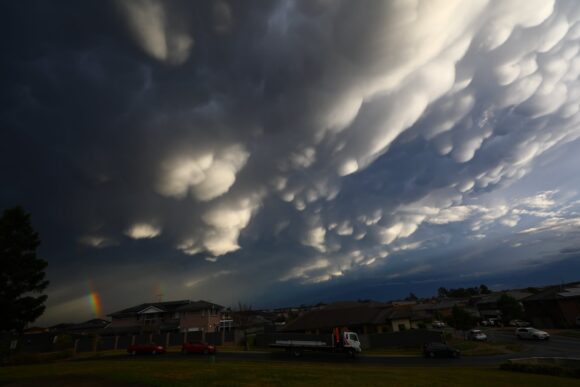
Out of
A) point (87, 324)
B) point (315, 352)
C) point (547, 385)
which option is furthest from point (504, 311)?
point (87, 324)

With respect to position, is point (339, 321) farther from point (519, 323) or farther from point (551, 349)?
point (519, 323)

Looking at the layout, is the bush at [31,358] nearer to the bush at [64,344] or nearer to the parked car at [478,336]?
the bush at [64,344]

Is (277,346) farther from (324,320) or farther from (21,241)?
(21,241)

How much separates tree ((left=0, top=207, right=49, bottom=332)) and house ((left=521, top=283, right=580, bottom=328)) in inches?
3657

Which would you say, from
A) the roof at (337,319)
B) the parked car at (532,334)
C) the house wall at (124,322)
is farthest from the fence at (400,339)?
the house wall at (124,322)

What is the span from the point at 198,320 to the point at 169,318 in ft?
30.3

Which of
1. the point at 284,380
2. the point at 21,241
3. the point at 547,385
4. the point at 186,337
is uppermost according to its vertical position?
the point at 21,241

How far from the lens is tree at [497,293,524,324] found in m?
79.4

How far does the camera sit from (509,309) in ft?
265

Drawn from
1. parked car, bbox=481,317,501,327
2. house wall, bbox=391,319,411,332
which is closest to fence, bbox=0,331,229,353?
house wall, bbox=391,319,411,332

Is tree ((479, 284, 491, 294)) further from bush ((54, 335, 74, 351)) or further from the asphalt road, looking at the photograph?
bush ((54, 335, 74, 351))

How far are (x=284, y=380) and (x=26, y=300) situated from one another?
4422 centimetres

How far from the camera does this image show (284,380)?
2053cm

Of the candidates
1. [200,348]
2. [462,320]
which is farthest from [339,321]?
[200,348]
